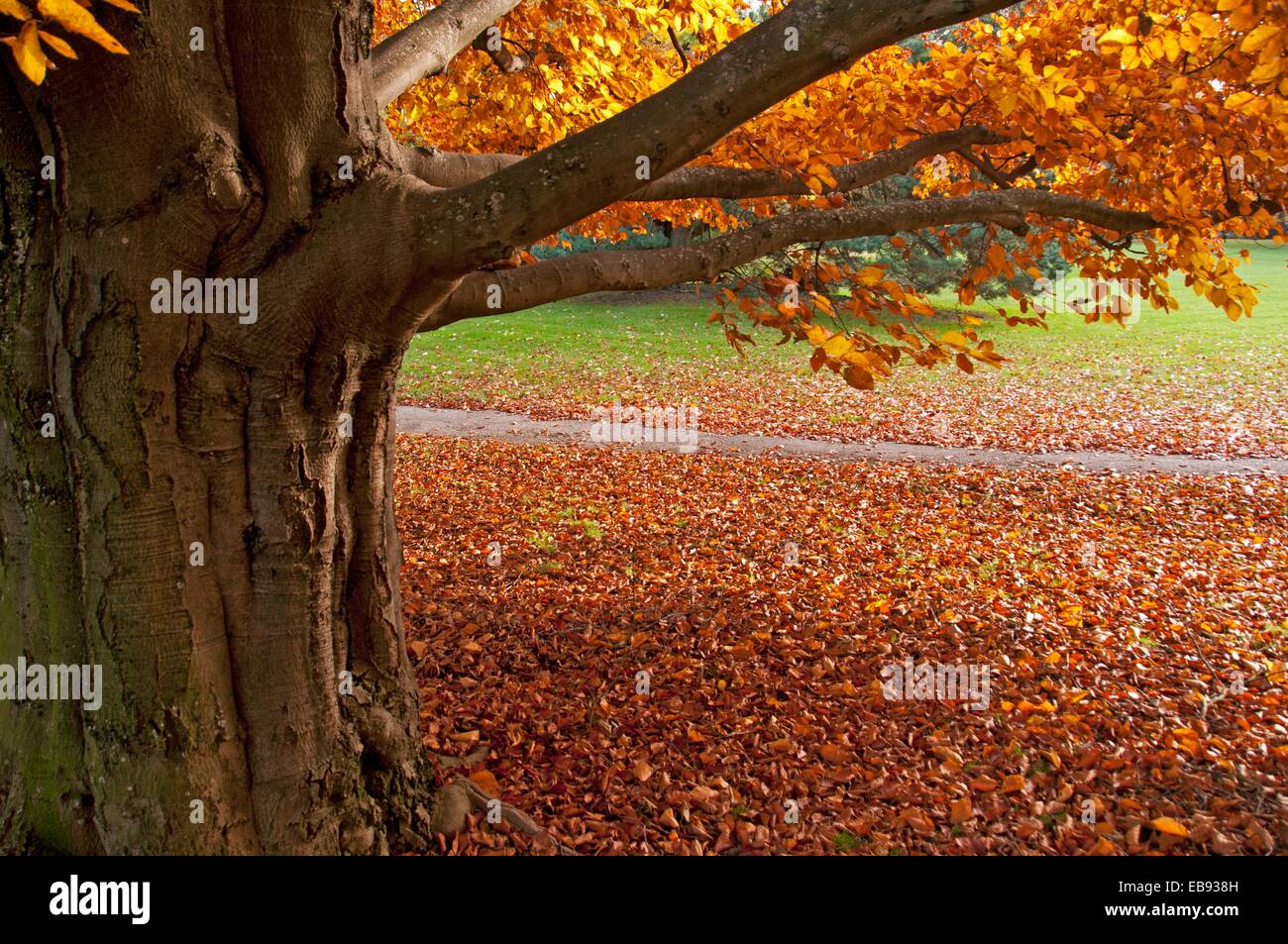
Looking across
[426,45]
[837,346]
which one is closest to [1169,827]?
[837,346]

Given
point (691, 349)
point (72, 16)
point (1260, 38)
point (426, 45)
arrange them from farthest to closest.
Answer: point (691, 349) < point (426, 45) < point (1260, 38) < point (72, 16)

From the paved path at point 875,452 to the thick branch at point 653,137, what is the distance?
28.2 feet

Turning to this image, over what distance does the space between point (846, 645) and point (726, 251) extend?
2.61 m

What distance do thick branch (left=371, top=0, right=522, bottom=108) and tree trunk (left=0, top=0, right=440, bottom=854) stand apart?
79 cm

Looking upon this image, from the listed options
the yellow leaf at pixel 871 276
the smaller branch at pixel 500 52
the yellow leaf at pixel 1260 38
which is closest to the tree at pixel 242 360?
the yellow leaf at pixel 1260 38

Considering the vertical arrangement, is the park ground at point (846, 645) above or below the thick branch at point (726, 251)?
below

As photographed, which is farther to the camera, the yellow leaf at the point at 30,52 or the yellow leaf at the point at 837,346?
the yellow leaf at the point at 837,346

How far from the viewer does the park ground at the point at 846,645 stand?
12.0ft

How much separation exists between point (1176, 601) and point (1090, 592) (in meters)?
0.56

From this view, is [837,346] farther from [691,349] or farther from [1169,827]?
[691,349]

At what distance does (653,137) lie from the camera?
95.7 inches

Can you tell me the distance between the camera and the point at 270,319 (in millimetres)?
2633

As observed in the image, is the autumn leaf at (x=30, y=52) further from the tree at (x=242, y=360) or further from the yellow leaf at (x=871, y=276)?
the yellow leaf at (x=871, y=276)
